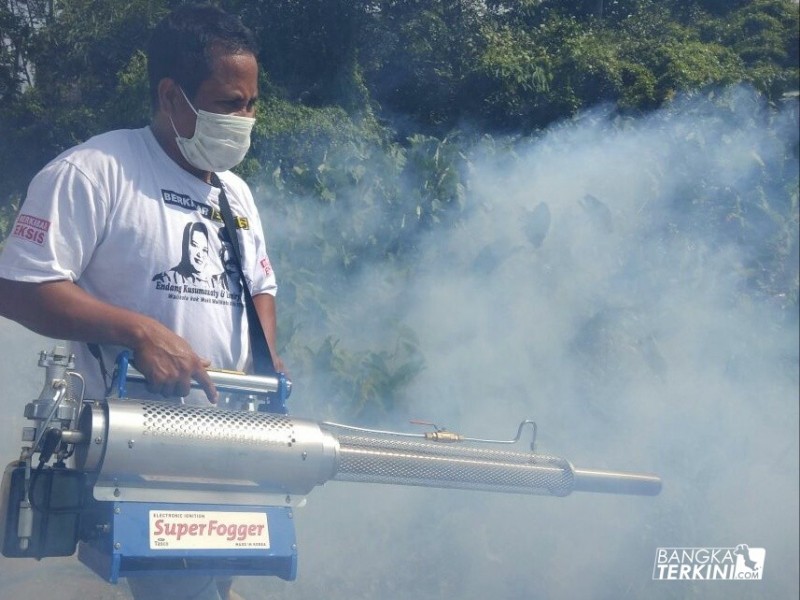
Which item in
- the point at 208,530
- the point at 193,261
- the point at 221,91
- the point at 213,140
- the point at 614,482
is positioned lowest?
the point at 208,530

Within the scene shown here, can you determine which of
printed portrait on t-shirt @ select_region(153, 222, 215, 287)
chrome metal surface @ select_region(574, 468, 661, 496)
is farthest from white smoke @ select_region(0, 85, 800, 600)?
printed portrait on t-shirt @ select_region(153, 222, 215, 287)

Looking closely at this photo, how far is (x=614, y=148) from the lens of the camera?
205 inches

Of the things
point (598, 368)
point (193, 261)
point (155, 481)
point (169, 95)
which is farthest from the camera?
point (598, 368)

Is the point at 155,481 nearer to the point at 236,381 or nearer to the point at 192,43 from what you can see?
the point at 236,381

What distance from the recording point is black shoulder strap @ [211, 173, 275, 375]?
240cm

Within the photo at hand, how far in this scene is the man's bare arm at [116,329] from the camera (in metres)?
2.04

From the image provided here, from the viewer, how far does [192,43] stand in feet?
7.63

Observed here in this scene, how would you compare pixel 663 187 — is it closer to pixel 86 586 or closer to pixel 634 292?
pixel 634 292

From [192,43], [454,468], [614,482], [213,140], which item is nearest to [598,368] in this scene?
[614,482]

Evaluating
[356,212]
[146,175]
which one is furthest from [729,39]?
[146,175]

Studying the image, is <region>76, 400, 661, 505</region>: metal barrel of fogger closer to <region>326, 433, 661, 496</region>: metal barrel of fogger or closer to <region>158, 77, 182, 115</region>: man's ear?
<region>326, 433, 661, 496</region>: metal barrel of fogger

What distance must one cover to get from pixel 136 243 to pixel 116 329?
0.23m

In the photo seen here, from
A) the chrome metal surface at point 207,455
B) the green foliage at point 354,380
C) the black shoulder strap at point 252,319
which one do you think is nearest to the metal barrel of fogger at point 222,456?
the chrome metal surface at point 207,455

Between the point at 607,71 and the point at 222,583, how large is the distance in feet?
12.3
